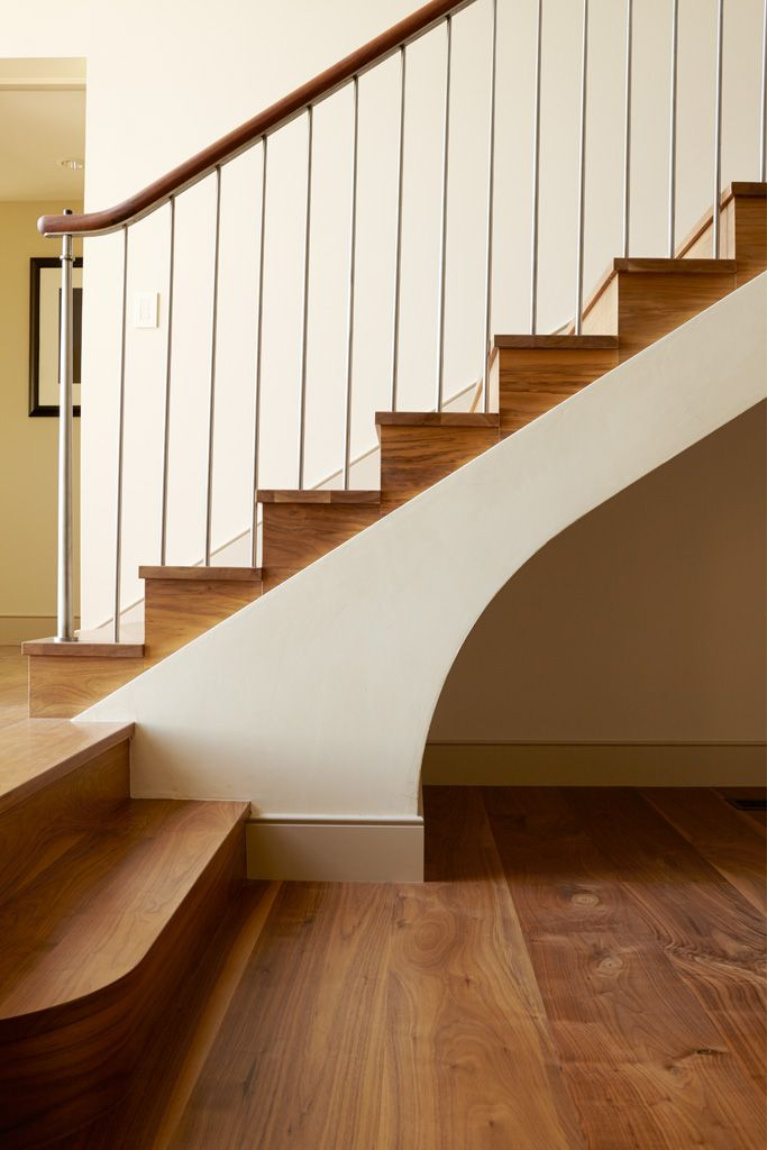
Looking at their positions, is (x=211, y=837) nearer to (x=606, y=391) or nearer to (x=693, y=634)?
(x=606, y=391)

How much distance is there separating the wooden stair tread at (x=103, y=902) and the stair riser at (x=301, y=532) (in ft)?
1.77

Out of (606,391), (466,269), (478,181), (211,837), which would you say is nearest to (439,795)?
(211,837)

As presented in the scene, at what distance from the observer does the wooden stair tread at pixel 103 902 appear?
125 centimetres

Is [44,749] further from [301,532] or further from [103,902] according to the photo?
[301,532]

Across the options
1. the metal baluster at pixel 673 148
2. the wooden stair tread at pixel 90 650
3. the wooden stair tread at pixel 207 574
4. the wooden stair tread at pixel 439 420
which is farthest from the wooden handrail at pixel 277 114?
the wooden stair tread at pixel 90 650

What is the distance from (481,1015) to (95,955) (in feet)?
1.98

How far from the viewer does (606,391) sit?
2.10m

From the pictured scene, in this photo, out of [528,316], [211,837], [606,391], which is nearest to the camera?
[211,837]

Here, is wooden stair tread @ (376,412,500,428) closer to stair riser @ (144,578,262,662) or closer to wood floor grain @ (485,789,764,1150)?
stair riser @ (144,578,262,662)

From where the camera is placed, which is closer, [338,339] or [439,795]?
[439,795]

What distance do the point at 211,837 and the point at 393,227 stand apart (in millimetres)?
2174

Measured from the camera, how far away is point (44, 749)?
1.82 metres

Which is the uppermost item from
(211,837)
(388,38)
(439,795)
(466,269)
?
(388,38)

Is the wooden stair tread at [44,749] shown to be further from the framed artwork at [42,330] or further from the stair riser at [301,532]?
the framed artwork at [42,330]
